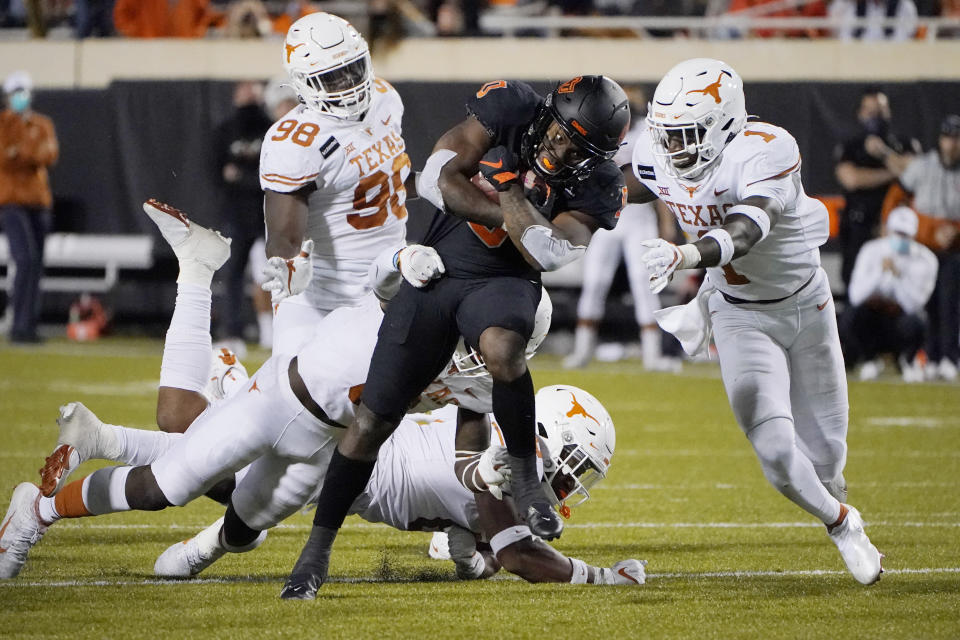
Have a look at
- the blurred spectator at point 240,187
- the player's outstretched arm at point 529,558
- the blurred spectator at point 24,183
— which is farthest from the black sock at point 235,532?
the blurred spectator at point 24,183

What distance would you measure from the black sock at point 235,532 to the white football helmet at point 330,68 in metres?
1.62

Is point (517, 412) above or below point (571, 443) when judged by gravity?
above

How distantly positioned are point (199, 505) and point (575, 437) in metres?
2.06

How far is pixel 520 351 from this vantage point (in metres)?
3.72

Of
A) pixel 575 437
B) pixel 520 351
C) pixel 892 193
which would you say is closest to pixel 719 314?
pixel 575 437

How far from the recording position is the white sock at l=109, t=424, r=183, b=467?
14.5 ft

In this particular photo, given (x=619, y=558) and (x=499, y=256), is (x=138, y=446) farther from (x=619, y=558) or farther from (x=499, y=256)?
(x=619, y=558)

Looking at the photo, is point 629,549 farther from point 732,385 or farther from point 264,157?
point 264,157

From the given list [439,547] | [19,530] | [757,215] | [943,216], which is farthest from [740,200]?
[943,216]

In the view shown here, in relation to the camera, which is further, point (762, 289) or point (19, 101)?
point (19, 101)

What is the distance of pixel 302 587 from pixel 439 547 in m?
0.89

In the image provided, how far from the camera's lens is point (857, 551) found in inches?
160

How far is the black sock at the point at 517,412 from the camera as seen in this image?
3.70 m

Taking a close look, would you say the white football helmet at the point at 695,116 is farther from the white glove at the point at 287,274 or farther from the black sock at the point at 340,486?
the black sock at the point at 340,486
